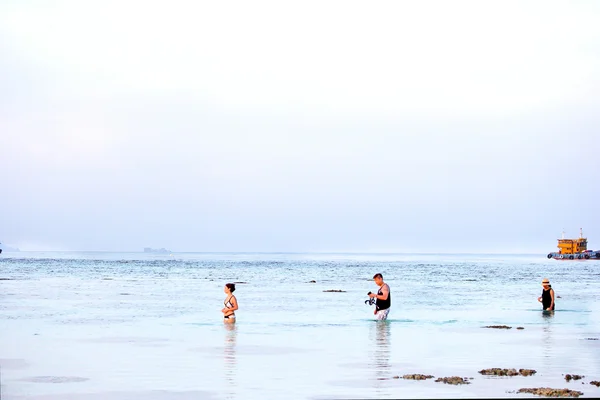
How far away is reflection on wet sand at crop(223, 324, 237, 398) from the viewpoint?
1569 cm

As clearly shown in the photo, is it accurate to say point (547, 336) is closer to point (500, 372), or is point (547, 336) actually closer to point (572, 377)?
point (500, 372)

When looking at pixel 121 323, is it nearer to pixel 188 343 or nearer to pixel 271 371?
pixel 188 343

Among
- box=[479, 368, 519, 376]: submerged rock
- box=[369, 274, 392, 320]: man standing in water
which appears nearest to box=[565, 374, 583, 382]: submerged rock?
box=[479, 368, 519, 376]: submerged rock

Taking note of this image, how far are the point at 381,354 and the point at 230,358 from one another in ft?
12.9

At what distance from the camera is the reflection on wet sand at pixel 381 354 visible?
16766 millimetres

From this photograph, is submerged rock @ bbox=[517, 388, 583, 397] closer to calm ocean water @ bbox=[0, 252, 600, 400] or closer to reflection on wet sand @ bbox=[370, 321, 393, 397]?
calm ocean water @ bbox=[0, 252, 600, 400]

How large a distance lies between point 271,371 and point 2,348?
8320 mm

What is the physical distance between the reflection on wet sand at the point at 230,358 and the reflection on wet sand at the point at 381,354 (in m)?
2.76

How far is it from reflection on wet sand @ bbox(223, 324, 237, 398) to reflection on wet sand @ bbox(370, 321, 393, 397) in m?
2.76

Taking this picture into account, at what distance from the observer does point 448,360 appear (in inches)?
797

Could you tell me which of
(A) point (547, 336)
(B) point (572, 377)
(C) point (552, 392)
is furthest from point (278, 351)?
(A) point (547, 336)

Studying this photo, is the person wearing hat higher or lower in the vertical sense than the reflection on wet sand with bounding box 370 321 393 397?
higher

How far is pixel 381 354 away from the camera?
69.9 feet

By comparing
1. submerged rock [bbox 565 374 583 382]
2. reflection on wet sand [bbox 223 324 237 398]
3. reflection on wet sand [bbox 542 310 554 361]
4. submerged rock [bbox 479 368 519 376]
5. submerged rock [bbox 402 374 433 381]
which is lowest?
reflection on wet sand [bbox 223 324 237 398]
